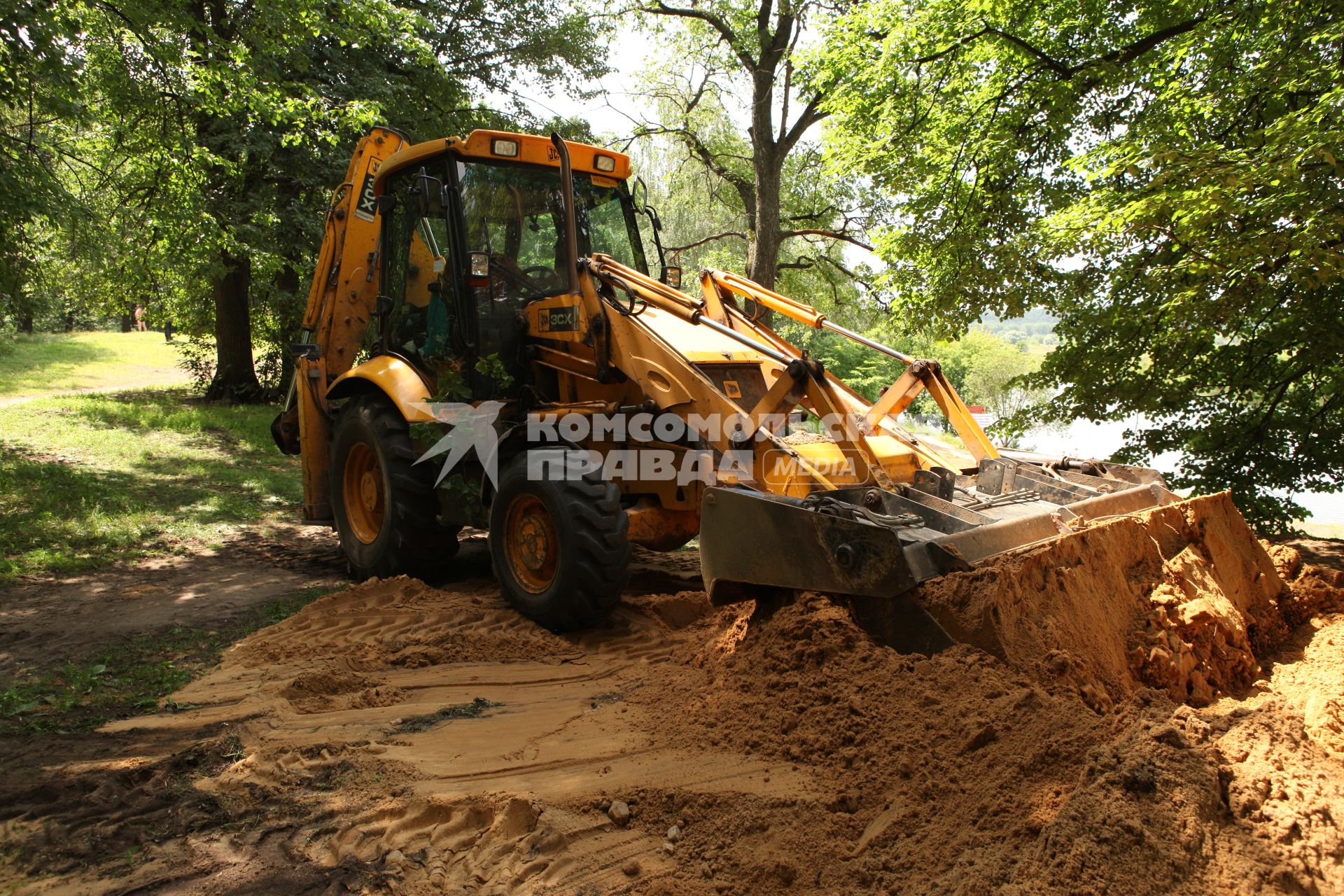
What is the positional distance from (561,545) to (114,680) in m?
2.59

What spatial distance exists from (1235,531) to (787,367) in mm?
2802

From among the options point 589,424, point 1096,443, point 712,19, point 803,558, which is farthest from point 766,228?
point 803,558

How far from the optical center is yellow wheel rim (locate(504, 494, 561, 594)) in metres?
5.79

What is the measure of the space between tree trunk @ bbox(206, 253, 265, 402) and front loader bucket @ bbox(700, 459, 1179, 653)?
1534 centimetres

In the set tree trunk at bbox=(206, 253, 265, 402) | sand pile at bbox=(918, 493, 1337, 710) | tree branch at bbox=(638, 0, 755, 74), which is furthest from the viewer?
tree branch at bbox=(638, 0, 755, 74)

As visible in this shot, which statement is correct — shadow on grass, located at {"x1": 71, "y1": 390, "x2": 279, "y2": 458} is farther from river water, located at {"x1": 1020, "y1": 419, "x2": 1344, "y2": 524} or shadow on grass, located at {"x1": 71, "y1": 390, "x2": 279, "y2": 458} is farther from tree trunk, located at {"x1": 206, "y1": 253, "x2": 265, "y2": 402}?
river water, located at {"x1": 1020, "y1": 419, "x2": 1344, "y2": 524}

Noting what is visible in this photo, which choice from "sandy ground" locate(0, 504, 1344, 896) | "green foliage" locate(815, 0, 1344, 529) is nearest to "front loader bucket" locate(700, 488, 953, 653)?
"sandy ground" locate(0, 504, 1344, 896)

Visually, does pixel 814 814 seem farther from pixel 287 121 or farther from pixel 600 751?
pixel 287 121

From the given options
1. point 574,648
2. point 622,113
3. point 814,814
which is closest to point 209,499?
point 574,648

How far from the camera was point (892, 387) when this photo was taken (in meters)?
5.69

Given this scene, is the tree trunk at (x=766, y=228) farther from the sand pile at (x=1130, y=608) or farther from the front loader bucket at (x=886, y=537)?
the sand pile at (x=1130, y=608)

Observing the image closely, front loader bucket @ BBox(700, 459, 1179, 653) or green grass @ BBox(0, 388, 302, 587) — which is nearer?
front loader bucket @ BBox(700, 459, 1179, 653)

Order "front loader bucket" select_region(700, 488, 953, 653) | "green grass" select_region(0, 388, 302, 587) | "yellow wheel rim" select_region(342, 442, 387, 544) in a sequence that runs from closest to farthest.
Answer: "front loader bucket" select_region(700, 488, 953, 653) → "yellow wheel rim" select_region(342, 442, 387, 544) → "green grass" select_region(0, 388, 302, 587)

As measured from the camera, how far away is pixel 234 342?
58.7 ft
